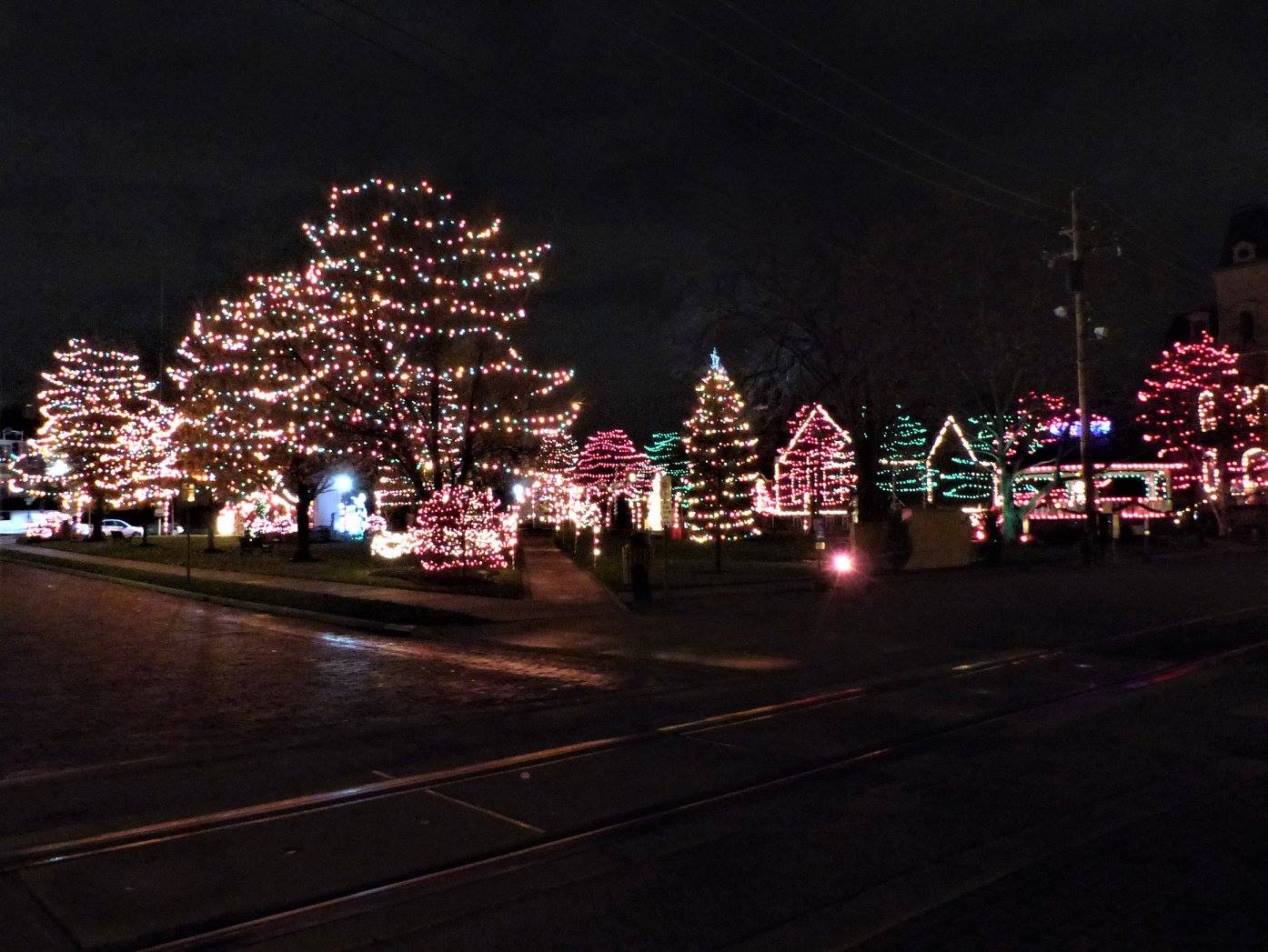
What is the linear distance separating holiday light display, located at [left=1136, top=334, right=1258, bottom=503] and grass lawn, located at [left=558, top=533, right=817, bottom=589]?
1567 centimetres

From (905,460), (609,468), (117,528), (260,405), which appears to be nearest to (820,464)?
(905,460)

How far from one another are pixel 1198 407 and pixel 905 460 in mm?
12185

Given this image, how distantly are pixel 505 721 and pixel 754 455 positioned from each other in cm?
3125

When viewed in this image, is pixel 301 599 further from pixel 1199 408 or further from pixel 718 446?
pixel 1199 408

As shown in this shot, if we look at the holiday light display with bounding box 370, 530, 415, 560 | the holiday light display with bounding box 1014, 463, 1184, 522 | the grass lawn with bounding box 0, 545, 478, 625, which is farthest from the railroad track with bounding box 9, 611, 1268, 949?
the holiday light display with bounding box 1014, 463, 1184, 522

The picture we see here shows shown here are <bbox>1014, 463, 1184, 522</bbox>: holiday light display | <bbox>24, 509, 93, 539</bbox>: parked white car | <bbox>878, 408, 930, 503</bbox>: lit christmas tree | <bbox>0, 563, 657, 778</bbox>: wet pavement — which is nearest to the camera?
<bbox>0, 563, 657, 778</bbox>: wet pavement

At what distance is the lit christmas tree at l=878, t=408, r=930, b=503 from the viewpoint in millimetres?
46750

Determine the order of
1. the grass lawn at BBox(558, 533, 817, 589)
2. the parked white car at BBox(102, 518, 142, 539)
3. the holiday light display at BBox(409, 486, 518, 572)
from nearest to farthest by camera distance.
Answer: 1. the holiday light display at BBox(409, 486, 518, 572)
2. the grass lawn at BBox(558, 533, 817, 589)
3. the parked white car at BBox(102, 518, 142, 539)

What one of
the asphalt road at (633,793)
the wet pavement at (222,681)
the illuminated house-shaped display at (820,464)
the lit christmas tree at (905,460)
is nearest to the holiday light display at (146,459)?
the illuminated house-shaped display at (820,464)

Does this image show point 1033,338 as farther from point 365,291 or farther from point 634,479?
point 634,479

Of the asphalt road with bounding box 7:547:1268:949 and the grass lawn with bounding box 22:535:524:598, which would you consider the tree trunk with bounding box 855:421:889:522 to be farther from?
the asphalt road with bounding box 7:547:1268:949

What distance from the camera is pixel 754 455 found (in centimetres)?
4153

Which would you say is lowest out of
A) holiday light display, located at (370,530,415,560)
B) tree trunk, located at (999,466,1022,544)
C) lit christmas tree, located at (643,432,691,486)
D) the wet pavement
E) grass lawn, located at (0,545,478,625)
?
the wet pavement

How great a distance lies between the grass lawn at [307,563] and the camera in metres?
26.1
